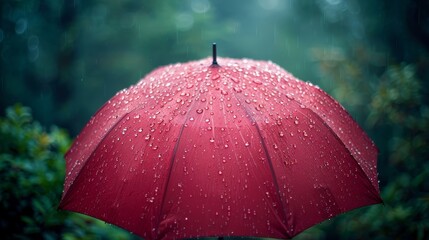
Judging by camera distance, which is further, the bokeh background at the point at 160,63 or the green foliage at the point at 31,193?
the bokeh background at the point at 160,63

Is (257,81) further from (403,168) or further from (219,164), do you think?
(403,168)

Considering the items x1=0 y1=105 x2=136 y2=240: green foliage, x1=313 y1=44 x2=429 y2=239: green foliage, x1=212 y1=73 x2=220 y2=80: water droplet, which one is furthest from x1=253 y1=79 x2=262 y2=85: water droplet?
x1=313 y1=44 x2=429 y2=239: green foliage

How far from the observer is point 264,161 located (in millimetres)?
1792

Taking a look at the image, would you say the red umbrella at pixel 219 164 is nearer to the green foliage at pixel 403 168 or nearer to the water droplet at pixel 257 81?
the water droplet at pixel 257 81

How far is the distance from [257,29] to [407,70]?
679 inches

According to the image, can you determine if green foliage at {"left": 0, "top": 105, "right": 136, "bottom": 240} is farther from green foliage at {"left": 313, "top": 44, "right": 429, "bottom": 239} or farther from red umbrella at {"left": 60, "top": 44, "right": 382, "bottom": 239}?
green foliage at {"left": 313, "top": 44, "right": 429, "bottom": 239}

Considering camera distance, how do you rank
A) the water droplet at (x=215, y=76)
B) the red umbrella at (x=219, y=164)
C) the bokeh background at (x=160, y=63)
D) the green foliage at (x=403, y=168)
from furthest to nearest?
the green foliage at (x=403, y=168), the bokeh background at (x=160, y=63), the water droplet at (x=215, y=76), the red umbrella at (x=219, y=164)

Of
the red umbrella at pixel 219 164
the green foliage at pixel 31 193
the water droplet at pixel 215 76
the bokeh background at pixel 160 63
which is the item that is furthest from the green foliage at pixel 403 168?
the green foliage at pixel 31 193

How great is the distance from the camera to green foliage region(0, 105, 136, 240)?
121 inches

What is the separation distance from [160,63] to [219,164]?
9807 millimetres

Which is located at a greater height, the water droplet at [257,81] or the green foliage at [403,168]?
the water droplet at [257,81]

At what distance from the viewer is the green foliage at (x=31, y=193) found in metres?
3.06

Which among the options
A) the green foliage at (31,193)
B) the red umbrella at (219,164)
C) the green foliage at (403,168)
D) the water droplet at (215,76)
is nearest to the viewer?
the red umbrella at (219,164)

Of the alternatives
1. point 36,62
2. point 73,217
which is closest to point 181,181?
point 73,217
